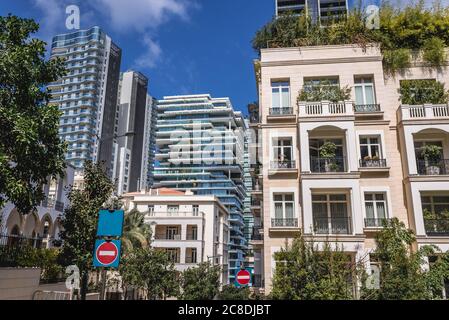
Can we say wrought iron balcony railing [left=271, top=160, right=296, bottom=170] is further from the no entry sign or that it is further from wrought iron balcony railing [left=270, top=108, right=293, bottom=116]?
the no entry sign

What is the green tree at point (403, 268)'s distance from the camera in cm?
1526

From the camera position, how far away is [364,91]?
21500 millimetres

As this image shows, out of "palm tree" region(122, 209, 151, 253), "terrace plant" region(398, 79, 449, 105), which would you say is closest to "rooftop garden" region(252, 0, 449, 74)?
"terrace plant" region(398, 79, 449, 105)

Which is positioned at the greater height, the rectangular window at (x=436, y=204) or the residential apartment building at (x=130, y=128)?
the residential apartment building at (x=130, y=128)

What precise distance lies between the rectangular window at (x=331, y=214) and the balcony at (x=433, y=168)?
422 cm

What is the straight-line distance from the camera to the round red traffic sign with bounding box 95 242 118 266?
27.0ft

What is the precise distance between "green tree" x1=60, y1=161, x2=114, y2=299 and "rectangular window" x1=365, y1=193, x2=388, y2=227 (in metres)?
13.0

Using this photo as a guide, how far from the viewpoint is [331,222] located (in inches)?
763

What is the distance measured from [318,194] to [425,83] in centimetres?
895

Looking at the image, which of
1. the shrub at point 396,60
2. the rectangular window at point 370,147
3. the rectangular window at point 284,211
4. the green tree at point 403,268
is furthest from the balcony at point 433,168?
the rectangular window at point 284,211

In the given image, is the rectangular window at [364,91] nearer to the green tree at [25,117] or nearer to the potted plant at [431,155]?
the potted plant at [431,155]

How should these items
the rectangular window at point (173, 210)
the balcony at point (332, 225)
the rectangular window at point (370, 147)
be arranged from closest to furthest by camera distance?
the balcony at point (332, 225) → the rectangular window at point (370, 147) → the rectangular window at point (173, 210)

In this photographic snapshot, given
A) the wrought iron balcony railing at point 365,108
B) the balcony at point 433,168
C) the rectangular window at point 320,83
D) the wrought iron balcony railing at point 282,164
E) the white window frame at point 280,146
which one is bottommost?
the balcony at point 433,168
